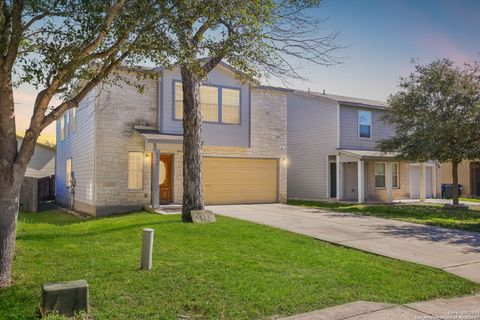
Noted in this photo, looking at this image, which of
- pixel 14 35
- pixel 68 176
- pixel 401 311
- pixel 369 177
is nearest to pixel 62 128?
pixel 68 176

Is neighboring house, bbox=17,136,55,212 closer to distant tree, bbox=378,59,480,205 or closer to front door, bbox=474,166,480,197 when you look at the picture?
distant tree, bbox=378,59,480,205

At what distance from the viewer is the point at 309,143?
23812mm

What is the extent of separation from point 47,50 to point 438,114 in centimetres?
1561

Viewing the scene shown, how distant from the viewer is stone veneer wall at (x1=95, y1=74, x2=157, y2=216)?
51.7ft

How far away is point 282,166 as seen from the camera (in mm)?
20188

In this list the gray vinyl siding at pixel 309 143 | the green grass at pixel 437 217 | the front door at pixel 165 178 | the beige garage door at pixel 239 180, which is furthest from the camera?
the gray vinyl siding at pixel 309 143

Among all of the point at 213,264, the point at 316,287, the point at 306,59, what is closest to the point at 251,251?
the point at 213,264

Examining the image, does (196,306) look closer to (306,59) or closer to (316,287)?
(316,287)

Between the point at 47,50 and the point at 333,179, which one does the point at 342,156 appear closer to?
the point at 333,179

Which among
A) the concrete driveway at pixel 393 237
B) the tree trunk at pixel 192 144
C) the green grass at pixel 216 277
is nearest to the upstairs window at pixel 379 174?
the concrete driveway at pixel 393 237

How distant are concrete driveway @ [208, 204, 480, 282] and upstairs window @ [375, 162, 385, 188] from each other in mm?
9133

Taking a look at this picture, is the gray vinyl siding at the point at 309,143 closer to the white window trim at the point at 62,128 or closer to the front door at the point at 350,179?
the front door at the point at 350,179

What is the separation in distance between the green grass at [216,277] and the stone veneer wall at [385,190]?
46.5 ft

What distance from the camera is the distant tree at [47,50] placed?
5.84m
